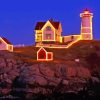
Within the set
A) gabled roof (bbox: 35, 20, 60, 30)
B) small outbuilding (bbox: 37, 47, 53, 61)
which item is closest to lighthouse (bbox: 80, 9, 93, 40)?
gabled roof (bbox: 35, 20, 60, 30)

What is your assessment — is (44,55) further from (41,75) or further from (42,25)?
(42,25)

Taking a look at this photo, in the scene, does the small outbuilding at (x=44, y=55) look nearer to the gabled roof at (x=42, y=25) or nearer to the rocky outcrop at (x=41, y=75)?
the rocky outcrop at (x=41, y=75)

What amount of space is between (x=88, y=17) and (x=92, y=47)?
8.47 metres

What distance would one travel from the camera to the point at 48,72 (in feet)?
392

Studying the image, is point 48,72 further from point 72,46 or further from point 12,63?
point 72,46

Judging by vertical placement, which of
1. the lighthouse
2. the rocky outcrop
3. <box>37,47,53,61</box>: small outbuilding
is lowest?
the rocky outcrop

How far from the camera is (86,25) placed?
140500mm

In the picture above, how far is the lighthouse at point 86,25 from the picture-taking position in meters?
140

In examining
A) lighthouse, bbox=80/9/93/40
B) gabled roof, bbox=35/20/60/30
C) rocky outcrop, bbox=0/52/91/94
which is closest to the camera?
rocky outcrop, bbox=0/52/91/94

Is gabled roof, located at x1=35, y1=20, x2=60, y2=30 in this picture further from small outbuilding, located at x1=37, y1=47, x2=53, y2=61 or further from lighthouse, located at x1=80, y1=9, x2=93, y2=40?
small outbuilding, located at x1=37, y1=47, x2=53, y2=61

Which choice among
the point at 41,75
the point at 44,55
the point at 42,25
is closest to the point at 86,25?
the point at 42,25

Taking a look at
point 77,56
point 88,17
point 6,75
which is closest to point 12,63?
point 6,75

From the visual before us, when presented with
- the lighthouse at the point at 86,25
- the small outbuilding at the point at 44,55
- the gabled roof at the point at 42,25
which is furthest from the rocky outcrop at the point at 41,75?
the lighthouse at the point at 86,25

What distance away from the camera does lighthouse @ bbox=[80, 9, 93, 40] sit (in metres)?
140
